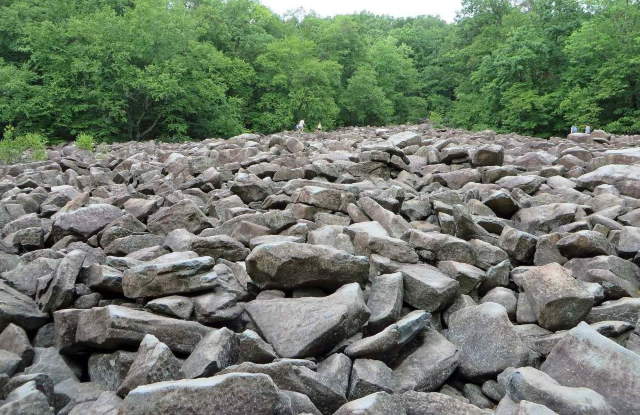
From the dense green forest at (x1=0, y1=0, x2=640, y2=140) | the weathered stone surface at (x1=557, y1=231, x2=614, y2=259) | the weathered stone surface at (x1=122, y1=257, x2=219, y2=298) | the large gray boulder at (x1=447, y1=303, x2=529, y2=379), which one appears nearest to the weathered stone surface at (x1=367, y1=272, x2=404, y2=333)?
the large gray boulder at (x1=447, y1=303, x2=529, y2=379)

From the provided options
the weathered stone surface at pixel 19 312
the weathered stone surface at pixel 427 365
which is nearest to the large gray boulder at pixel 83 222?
the weathered stone surface at pixel 19 312

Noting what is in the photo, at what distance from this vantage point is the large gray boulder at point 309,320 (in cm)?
271

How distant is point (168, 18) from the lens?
2538 centimetres

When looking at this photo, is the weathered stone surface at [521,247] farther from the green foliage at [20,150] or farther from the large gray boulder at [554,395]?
the green foliage at [20,150]

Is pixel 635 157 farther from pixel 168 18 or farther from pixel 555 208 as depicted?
pixel 168 18

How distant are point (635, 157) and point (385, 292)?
575 centimetres

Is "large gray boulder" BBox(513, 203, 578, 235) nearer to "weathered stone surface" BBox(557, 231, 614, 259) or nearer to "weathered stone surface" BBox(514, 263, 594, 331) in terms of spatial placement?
"weathered stone surface" BBox(557, 231, 614, 259)

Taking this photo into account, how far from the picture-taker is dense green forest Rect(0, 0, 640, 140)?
22.8 meters

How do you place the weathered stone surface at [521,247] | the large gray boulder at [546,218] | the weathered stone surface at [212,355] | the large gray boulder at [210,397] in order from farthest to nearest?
1. the large gray boulder at [546,218]
2. the weathered stone surface at [521,247]
3. the weathered stone surface at [212,355]
4. the large gray boulder at [210,397]

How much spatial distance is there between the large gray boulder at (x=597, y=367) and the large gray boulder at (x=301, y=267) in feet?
4.13

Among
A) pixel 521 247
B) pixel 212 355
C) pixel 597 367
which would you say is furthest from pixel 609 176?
pixel 212 355

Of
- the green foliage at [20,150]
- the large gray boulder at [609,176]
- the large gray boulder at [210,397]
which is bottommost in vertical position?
the green foliage at [20,150]

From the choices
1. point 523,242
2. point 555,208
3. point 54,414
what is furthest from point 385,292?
point 555,208

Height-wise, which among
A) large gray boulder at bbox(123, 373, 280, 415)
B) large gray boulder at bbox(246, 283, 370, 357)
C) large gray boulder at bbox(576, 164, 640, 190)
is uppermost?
large gray boulder at bbox(576, 164, 640, 190)
